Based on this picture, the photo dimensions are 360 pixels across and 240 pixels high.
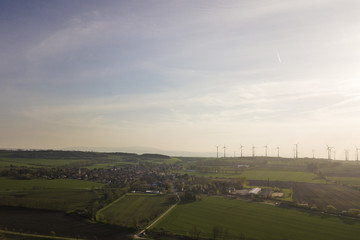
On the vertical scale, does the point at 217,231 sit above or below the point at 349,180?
below

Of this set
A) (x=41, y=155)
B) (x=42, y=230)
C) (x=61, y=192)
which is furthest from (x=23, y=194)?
(x=41, y=155)

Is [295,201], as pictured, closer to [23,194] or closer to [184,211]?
[184,211]

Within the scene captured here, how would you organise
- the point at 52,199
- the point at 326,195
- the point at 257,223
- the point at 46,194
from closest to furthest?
the point at 257,223 → the point at 52,199 → the point at 46,194 → the point at 326,195

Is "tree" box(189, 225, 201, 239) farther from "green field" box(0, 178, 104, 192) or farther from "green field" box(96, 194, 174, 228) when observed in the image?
"green field" box(0, 178, 104, 192)

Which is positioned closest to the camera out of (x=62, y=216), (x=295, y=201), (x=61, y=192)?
(x=62, y=216)

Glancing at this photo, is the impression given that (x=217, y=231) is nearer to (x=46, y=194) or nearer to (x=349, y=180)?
(x=46, y=194)

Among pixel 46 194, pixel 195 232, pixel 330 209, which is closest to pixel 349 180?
pixel 330 209
